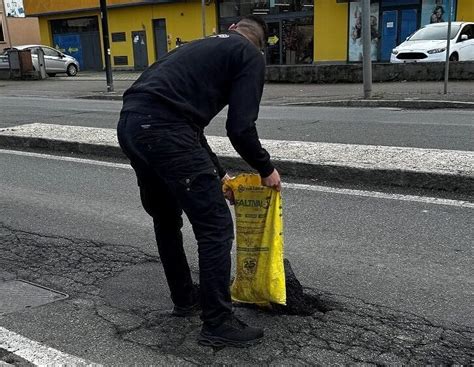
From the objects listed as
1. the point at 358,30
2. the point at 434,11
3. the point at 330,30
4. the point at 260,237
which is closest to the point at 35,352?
the point at 260,237

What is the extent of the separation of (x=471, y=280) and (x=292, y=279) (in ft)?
3.97

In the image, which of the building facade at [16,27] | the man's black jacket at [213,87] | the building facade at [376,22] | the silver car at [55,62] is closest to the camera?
the man's black jacket at [213,87]

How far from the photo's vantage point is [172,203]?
3.13 metres

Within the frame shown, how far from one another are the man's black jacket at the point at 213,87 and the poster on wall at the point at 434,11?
22.8 metres

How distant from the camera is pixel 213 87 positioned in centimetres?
275

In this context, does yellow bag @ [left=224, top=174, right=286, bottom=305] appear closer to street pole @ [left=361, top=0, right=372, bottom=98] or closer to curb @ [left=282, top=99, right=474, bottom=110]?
curb @ [left=282, top=99, right=474, bottom=110]

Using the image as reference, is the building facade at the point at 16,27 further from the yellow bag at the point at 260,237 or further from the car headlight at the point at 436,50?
the yellow bag at the point at 260,237

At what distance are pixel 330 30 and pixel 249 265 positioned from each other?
2424 cm

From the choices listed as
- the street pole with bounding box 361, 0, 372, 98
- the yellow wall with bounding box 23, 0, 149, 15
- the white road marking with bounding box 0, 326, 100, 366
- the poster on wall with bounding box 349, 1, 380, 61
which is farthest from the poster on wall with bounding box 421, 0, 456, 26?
the white road marking with bounding box 0, 326, 100, 366

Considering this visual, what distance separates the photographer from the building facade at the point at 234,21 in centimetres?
2431

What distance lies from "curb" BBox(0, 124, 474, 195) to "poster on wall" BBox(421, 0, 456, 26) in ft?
61.3

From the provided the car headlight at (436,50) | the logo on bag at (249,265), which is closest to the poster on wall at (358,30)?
the car headlight at (436,50)

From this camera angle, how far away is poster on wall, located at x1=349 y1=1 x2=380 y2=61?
2459 centimetres

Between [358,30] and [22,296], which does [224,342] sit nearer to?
[22,296]
